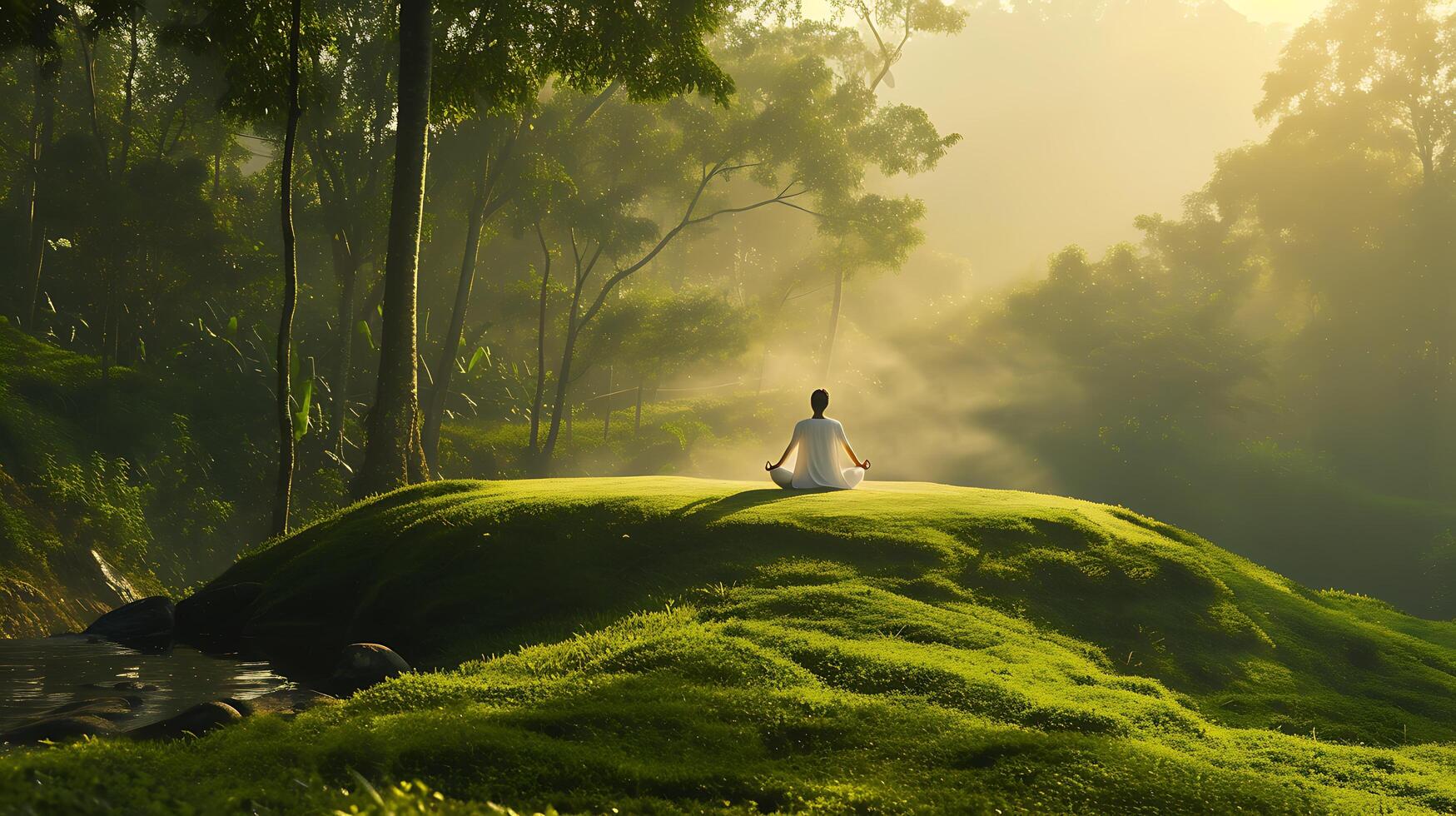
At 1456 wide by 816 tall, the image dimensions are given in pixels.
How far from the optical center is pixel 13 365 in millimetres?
24625

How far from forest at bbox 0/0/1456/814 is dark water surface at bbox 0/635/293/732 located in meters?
0.43

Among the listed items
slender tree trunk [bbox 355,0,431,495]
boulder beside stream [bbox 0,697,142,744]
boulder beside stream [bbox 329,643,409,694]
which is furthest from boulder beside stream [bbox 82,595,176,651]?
boulder beside stream [bbox 329,643,409,694]

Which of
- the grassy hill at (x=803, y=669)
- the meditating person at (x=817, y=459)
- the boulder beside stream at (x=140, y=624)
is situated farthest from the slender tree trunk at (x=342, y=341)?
the meditating person at (x=817, y=459)

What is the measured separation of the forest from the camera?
6938 millimetres

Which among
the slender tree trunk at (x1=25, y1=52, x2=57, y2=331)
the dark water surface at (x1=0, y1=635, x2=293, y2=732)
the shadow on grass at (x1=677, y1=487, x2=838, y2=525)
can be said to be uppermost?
the slender tree trunk at (x1=25, y1=52, x2=57, y2=331)

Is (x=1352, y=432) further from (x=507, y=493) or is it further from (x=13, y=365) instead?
(x=13, y=365)

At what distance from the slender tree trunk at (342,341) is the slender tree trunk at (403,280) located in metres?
10.4

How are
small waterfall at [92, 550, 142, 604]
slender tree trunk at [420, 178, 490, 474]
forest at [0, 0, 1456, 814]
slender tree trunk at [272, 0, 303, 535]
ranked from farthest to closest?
1. slender tree trunk at [420, 178, 490, 474]
2. small waterfall at [92, 550, 142, 604]
3. slender tree trunk at [272, 0, 303, 535]
4. forest at [0, 0, 1456, 814]

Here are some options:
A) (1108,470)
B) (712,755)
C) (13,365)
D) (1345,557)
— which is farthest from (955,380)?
(712,755)

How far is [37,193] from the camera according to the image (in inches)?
1150

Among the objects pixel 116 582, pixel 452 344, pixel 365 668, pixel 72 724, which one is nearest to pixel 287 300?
pixel 116 582

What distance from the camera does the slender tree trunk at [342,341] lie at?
94.6 ft

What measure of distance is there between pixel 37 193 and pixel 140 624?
19.9 m

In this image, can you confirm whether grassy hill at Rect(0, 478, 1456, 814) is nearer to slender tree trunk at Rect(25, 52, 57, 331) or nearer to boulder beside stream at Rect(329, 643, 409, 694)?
boulder beside stream at Rect(329, 643, 409, 694)
